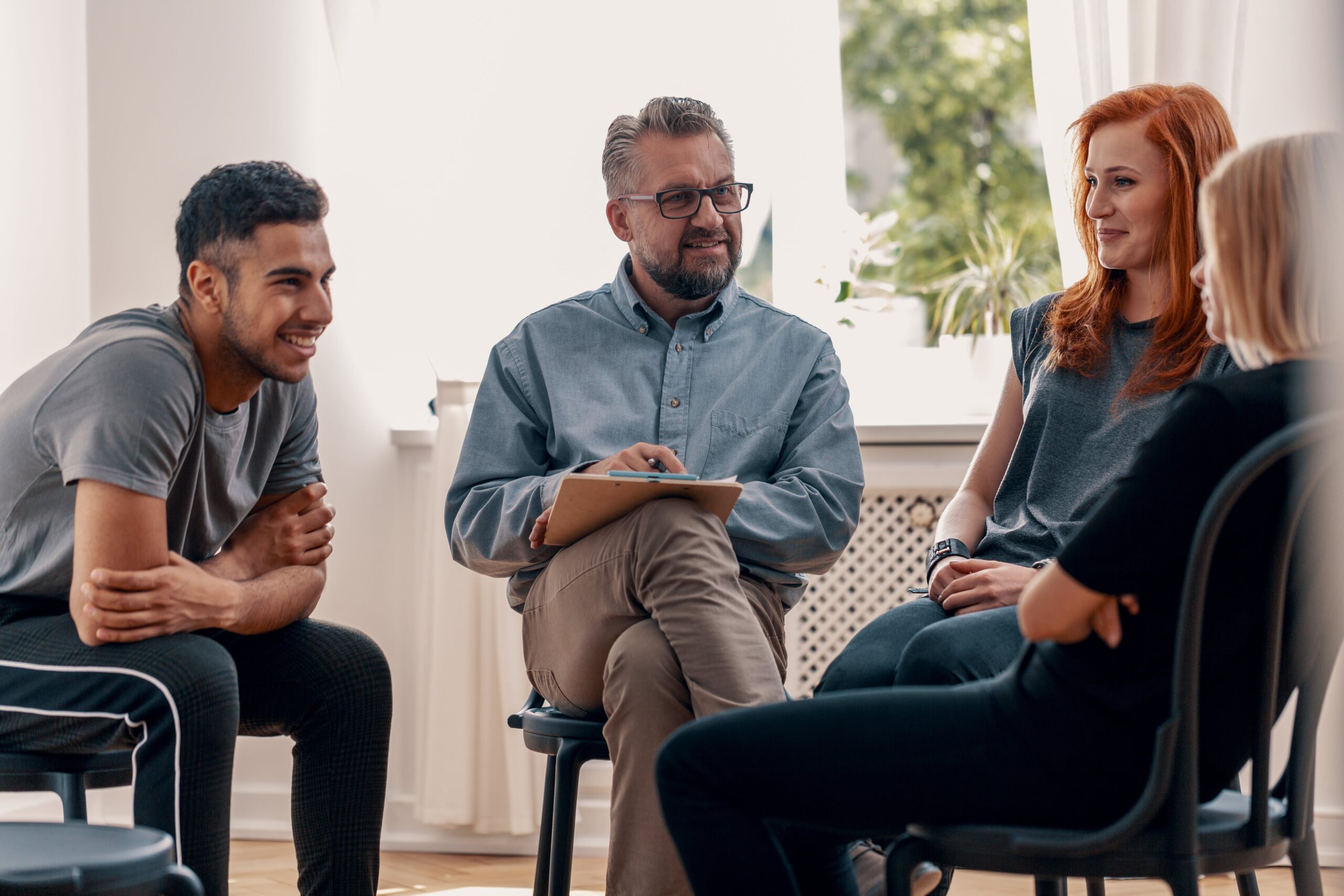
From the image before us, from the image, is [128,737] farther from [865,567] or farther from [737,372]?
[865,567]

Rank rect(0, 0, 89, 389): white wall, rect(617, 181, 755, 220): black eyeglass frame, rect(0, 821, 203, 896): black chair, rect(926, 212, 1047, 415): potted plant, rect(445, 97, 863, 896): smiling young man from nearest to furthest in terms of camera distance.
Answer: rect(0, 821, 203, 896): black chair, rect(445, 97, 863, 896): smiling young man, rect(617, 181, 755, 220): black eyeglass frame, rect(0, 0, 89, 389): white wall, rect(926, 212, 1047, 415): potted plant

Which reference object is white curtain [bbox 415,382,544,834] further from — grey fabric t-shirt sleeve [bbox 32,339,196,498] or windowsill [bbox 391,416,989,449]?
grey fabric t-shirt sleeve [bbox 32,339,196,498]

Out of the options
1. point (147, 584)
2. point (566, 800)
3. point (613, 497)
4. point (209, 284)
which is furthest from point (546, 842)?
point (209, 284)

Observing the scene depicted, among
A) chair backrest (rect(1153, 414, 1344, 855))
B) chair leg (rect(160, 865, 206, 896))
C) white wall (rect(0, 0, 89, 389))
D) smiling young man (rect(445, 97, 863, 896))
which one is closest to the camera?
chair backrest (rect(1153, 414, 1344, 855))

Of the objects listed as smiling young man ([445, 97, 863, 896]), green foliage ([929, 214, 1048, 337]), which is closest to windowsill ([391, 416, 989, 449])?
green foliage ([929, 214, 1048, 337])

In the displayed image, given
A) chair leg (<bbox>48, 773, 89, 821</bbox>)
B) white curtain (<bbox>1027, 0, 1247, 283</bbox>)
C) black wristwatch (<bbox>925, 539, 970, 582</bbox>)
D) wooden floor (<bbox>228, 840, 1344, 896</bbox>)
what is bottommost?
wooden floor (<bbox>228, 840, 1344, 896</bbox>)

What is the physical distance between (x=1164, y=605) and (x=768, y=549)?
32.0 inches

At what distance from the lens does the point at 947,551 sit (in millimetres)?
1797

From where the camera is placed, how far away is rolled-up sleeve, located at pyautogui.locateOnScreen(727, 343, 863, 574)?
5.90 ft

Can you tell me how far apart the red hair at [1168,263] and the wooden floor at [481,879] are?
3.79ft

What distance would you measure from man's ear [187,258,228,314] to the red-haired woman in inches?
38.3

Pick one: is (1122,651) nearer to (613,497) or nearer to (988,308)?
(613,497)

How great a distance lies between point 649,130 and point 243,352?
752mm

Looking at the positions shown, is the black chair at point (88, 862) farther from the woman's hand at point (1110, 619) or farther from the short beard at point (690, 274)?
the short beard at point (690, 274)
